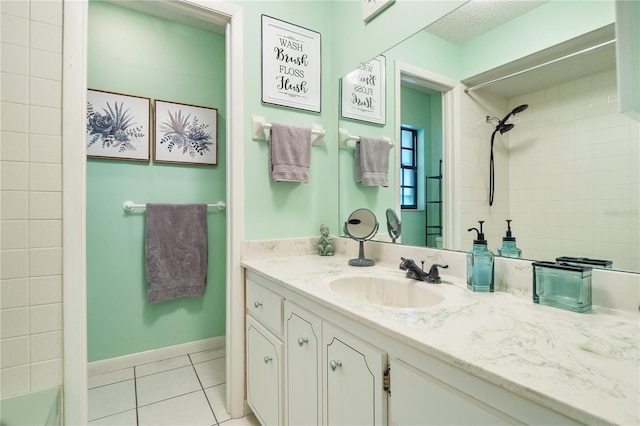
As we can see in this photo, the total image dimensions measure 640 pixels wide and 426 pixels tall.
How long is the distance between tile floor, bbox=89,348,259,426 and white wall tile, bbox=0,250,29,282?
93 centimetres

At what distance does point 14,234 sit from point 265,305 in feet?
3.04

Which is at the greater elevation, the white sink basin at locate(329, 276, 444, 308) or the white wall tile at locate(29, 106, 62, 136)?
the white wall tile at locate(29, 106, 62, 136)

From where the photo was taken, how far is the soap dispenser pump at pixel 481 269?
905mm

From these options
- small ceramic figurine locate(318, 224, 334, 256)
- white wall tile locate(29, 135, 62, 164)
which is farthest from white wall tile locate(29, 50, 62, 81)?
small ceramic figurine locate(318, 224, 334, 256)

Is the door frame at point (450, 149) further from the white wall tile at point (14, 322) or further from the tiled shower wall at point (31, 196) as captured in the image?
the white wall tile at point (14, 322)

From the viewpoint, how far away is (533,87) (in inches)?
36.2

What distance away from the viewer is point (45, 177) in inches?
42.1

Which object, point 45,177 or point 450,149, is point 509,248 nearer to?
point 450,149

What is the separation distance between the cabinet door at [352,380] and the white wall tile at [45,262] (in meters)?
1.03

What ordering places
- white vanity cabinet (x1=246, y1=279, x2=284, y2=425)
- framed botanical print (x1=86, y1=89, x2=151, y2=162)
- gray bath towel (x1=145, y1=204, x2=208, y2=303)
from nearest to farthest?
white vanity cabinet (x1=246, y1=279, x2=284, y2=425) → framed botanical print (x1=86, y1=89, x2=151, y2=162) → gray bath towel (x1=145, y1=204, x2=208, y2=303)

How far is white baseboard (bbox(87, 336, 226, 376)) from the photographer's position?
1.89 meters

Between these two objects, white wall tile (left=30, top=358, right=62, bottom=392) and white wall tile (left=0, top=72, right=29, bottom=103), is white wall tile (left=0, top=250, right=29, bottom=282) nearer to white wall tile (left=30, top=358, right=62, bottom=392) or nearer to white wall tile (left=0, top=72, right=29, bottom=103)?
white wall tile (left=30, top=358, right=62, bottom=392)

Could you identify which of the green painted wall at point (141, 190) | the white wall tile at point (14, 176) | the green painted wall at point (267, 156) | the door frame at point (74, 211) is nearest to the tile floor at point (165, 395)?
the green painted wall at point (141, 190)

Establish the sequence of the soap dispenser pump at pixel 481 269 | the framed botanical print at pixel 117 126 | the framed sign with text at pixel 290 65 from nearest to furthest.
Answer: the soap dispenser pump at pixel 481 269
the framed sign with text at pixel 290 65
the framed botanical print at pixel 117 126
